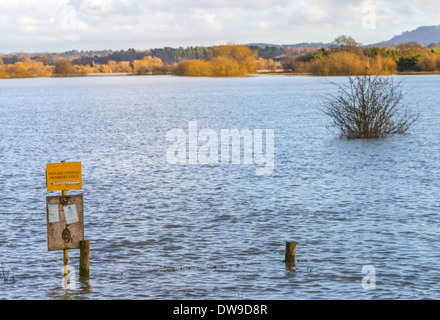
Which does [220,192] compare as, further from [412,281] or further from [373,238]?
[412,281]

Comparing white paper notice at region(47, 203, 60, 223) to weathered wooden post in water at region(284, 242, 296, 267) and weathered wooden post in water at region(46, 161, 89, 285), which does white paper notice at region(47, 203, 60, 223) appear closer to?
weathered wooden post in water at region(46, 161, 89, 285)

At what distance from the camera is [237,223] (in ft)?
67.8

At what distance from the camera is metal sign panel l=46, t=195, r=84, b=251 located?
45.0 ft

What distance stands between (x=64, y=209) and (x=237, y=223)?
7918 mm

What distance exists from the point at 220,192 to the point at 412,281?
12473 mm

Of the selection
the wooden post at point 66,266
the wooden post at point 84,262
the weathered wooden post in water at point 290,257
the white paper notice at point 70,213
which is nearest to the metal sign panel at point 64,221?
the white paper notice at point 70,213

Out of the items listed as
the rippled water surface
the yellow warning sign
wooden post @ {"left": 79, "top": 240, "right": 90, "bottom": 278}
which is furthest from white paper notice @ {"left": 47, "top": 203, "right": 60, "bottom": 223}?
the rippled water surface

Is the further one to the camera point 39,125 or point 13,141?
point 39,125

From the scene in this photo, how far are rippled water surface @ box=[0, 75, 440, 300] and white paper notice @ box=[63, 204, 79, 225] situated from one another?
4.98 feet

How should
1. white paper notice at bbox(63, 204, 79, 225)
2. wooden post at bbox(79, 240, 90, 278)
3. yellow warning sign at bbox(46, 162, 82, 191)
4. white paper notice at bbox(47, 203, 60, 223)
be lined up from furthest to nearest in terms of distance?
1. wooden post at bbox(79, 240, 90, 278)
2. white paper notice at bbox(63, 204, 79, 225)
3. white paper notice at bbox(47, 203, 60, 223)
4. yellow warning sign at bbox(46, 162, 82, 191)

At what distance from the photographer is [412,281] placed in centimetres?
1458

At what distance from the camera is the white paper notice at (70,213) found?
1379cm

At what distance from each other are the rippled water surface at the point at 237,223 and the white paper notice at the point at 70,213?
1.52 meters

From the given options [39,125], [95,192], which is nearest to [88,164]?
[95,192]
